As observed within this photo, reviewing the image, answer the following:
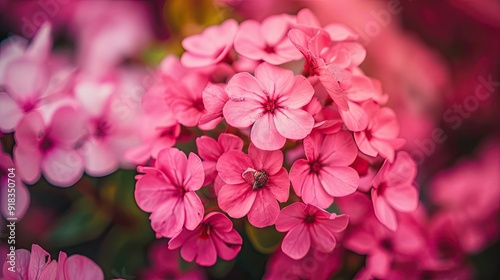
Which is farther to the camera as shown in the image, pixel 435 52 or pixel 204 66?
pixel 435 52

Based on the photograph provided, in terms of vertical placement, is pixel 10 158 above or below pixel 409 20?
below

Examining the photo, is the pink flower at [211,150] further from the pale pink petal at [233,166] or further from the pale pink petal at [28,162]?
the pale pink petal at [28,162]

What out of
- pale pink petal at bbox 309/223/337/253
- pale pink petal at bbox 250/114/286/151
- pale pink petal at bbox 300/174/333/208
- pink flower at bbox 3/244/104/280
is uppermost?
pale pink petal at bbox 250/114/286/151

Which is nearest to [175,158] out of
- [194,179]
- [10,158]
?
[194,179]

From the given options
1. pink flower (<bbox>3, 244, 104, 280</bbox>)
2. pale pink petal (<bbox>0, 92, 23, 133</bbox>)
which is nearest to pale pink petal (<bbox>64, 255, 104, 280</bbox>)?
pink flower (<bbox>3, 244, 104, 280</bbox>)

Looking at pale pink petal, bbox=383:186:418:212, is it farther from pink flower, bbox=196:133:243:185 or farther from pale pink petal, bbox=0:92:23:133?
pale pink petal, bbox=0:92:23:133

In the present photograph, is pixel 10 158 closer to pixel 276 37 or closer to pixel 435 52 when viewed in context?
pixel 276 37

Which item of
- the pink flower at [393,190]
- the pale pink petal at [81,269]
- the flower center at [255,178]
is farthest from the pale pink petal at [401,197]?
the pale pink petal at [81,269]
